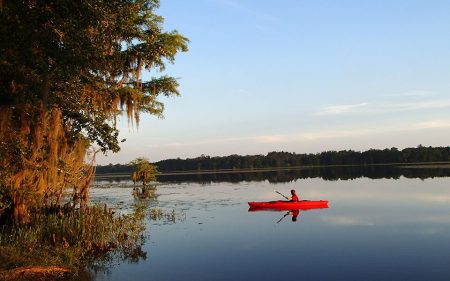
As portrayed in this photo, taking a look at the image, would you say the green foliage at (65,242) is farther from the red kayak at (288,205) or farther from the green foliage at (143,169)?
the green foliage at (143,169)

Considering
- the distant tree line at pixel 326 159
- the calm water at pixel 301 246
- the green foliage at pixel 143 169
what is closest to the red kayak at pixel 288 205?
the calm water at pixel 301 246

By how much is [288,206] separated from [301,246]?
11217 millimetres

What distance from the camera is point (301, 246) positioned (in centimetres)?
1812

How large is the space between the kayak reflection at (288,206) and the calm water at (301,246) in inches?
23.9

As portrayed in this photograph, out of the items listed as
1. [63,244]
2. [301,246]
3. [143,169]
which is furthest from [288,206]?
[143,169]

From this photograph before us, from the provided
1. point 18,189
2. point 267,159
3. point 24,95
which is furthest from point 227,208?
point 267,159

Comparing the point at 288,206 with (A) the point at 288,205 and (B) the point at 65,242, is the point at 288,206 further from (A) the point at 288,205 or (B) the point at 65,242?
(B) the point at 65,242

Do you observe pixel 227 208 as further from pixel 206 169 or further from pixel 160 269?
pixel 206 169

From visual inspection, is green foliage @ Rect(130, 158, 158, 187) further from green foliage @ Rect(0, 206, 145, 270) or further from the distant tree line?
the distant tree line

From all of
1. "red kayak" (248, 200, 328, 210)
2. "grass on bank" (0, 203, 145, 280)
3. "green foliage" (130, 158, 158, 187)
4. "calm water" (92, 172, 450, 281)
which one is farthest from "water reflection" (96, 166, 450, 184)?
"grass on bank" (0, 203, 145, 280)

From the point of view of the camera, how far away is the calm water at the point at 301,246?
1369 cm

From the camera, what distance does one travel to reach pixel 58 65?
1110 cm

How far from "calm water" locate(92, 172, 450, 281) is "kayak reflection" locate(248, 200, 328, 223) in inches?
23.9

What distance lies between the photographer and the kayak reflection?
29.3m
